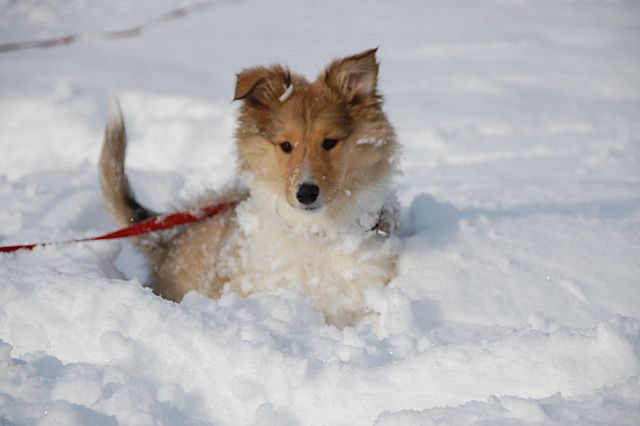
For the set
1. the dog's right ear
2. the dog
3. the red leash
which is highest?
the dog's right ear

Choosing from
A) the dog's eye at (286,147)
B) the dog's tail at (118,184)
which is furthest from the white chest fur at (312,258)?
the dog's tail at (118,184)

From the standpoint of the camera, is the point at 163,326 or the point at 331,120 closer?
the point at 163,326

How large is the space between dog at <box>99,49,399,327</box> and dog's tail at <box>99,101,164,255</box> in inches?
21.8

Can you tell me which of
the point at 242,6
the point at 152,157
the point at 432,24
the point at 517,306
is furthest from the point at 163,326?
the point at 242,6

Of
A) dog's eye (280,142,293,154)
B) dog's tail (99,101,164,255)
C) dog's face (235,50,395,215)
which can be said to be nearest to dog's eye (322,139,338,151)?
dog's face (235,50,395,215)

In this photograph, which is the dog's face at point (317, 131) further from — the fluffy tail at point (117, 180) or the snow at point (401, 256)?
the fluffy tail at point (117, 180)

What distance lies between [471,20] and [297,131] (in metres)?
8.08

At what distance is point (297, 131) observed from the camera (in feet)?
10.0

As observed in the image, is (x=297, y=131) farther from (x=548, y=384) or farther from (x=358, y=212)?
(x=548, y=384)

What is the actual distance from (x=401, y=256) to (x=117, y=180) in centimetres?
172

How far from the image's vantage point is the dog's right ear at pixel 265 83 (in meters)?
3.08

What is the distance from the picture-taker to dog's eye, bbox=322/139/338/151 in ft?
9.98

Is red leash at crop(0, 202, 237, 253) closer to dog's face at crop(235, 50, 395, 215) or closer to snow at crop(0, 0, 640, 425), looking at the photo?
snow at crop(0, 0, 640, 425)

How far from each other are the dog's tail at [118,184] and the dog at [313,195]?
0.55 metres
